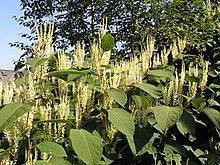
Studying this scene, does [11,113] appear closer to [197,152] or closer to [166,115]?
[166,115]

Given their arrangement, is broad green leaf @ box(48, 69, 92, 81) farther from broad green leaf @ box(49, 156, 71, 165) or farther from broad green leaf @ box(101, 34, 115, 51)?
broad green leaf @ box(49, 156, 71, 165)

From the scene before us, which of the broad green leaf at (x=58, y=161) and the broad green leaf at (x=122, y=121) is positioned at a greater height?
the broad green leaf at (x=122, y=121)

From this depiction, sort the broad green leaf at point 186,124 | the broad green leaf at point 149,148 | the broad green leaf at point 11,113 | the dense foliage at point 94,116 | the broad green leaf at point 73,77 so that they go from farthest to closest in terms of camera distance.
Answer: the broad green leaf at point 186,124, the broad green leaf at point 149,148, the broad green leaf at point 73,77, the dense foliage at point 94,116, the broad green leaf at point 11,113

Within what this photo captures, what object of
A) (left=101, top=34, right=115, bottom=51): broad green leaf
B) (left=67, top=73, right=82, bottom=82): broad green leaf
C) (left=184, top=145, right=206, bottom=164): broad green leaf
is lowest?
(left=184, top=145, right=206, bottom=164): broad green leaf

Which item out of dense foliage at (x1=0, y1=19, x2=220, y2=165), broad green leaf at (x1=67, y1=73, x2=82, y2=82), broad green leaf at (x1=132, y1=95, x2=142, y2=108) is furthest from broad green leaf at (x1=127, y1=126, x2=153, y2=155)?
broad green leaf at (x1=67, y1=73, x2=82, y2=82)

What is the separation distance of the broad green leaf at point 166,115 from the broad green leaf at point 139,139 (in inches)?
4.9

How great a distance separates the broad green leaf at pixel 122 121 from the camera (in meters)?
1.77

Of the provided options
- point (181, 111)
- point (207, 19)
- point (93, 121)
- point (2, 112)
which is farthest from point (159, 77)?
point (207, 19)

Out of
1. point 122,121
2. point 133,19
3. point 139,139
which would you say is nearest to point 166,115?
point 139,139

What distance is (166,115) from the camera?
200 centimetres

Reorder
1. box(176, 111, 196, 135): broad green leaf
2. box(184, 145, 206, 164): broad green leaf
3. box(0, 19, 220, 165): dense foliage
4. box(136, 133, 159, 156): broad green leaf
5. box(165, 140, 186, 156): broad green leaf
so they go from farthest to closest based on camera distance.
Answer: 1. box(184, 145, 206, 164): broad green leaf
2. box(165, 140, 186, 156): broad green leaf
3. box(176, 111, 196, 135): broad green leaf
4. box(136, 133, 159, 156): broad green leaf
5. box(0, 19, 220, 165): dense foliage

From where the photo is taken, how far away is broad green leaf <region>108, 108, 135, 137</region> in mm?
1771

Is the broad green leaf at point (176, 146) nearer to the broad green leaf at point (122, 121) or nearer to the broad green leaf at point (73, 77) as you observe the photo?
the broad green leaf at point (122, 121)

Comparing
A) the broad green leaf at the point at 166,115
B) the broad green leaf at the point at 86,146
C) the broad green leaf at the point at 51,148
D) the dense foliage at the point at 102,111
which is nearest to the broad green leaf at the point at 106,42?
the dense foliage at the point at 102,111
